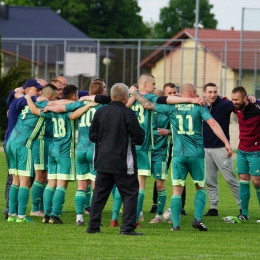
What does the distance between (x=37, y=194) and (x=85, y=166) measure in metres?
1.54

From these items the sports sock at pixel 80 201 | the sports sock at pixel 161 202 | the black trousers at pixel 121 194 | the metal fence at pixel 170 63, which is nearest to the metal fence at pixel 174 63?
the metal fence at pixel 170 63

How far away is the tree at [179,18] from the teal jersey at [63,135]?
72.4 meters

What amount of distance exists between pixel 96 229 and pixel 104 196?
1.48 feet

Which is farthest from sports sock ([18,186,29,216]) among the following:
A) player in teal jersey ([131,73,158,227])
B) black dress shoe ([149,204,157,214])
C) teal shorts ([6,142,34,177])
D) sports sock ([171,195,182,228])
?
black dress shoe ([149,204,157,214])

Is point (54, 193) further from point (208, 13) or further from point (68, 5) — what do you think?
point (208, 13)

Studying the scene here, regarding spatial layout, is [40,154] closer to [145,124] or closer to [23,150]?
[23,150]

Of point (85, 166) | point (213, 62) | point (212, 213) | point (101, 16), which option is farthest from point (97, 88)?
point (101, 16)

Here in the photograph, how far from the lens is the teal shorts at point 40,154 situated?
40.8 feet

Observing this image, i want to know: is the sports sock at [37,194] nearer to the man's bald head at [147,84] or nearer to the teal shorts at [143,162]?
the teal shorts at [143,162]

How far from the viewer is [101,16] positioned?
240 ft

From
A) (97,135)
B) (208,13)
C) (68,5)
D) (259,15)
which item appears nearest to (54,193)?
(97,135)

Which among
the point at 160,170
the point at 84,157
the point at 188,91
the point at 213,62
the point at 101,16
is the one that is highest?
the point at 101,16

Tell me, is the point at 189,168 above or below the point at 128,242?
above

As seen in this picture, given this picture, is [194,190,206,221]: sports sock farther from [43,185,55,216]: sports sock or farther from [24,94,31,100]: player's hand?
[24,94,31,100]: player's hand
